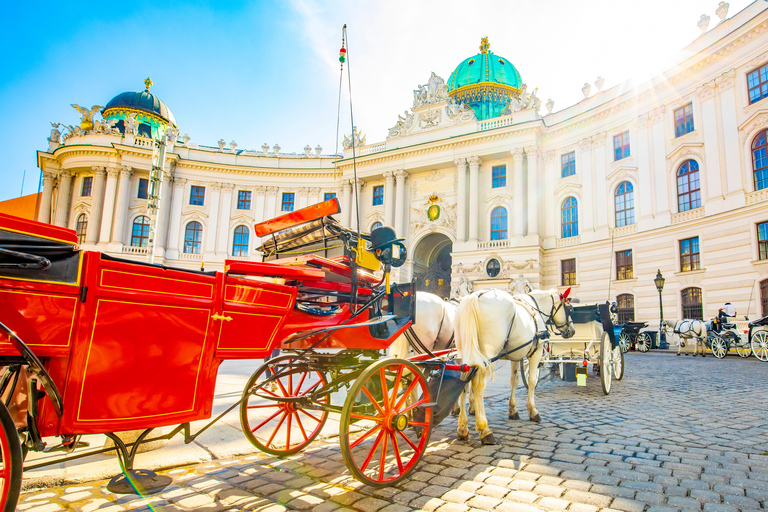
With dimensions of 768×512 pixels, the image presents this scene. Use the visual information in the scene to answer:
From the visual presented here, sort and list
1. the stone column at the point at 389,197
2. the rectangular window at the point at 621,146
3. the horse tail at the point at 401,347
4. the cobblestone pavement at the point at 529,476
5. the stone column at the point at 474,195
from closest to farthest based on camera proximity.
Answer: the cobblestone pavement at the point at 529,476
the horse tail at the point at 401,347
the rectangular window at the point at 621,146
the stone column at the point at 474,195
the stone column at the point at 389,197

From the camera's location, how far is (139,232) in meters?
34.5

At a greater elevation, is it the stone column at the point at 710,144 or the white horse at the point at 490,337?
the stone column at the point at 710,144

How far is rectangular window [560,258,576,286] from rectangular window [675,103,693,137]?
8.71 meters

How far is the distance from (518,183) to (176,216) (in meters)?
26.4

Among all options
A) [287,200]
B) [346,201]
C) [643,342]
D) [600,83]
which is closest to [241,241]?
[287,200]

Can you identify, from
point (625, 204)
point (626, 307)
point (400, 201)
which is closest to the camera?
point (626, 307)

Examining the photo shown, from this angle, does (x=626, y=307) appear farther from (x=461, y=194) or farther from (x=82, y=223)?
(x=82, y=223)

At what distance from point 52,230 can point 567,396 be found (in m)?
8.14

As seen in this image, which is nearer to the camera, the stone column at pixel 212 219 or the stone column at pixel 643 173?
the stone column at pixel 643 173

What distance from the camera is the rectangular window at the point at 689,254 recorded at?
69.4 feet

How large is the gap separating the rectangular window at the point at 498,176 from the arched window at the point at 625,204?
7356 mm

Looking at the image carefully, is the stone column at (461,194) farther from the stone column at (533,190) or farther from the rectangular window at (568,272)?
the rectangular window at (568,272)

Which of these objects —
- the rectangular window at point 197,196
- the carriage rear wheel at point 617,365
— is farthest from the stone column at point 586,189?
the rectangular window at point 197,196

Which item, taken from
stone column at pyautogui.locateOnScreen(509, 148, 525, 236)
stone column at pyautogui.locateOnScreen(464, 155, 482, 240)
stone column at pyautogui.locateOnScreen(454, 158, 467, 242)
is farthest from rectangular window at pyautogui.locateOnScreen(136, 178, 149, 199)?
stone column at pyautogui.locateOnScreen(509, 148, 525, 236)
